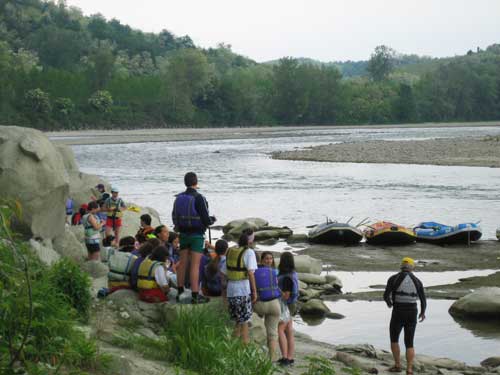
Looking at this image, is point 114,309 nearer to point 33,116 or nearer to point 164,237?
point 164,237

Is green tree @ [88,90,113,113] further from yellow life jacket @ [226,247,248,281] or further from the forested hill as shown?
yellow life jacket @ [226,247,248,281]

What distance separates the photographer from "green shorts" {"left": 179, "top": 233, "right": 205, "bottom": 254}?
425 inches

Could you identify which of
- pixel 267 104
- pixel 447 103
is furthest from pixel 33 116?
pixel 447 103

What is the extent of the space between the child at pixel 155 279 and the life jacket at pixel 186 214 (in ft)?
1.68

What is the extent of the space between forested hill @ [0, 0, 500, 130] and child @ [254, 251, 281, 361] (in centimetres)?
9946

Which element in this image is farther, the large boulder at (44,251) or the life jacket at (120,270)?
the large boulder at (44,251)

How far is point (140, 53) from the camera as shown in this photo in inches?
7185

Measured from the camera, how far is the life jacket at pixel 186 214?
10516mm

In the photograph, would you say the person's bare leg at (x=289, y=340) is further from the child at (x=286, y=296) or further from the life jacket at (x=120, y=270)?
the life jacket at (x=120, y=270)

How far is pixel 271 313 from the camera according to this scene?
34.7 feet

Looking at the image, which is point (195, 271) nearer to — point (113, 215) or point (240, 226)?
point (113, 215)

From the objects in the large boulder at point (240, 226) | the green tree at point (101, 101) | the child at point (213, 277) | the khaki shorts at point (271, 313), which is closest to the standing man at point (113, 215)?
the child at point (213, 277)

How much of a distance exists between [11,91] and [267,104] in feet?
183

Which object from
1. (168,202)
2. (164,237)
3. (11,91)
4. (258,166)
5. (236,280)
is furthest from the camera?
(11,91)
